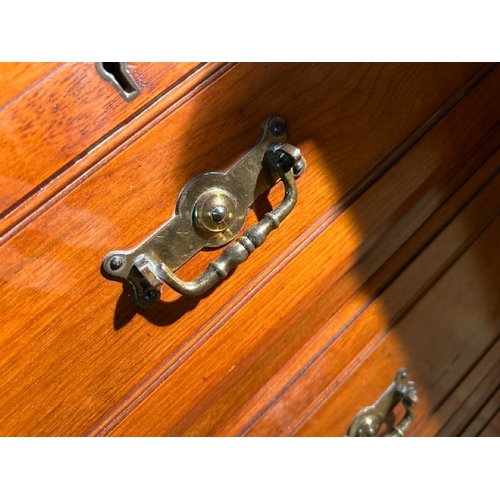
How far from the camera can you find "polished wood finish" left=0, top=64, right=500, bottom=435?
543mm

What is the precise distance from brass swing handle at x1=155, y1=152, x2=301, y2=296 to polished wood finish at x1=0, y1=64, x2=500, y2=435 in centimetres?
4

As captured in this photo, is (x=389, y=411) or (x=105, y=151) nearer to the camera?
(x=105, y=151)

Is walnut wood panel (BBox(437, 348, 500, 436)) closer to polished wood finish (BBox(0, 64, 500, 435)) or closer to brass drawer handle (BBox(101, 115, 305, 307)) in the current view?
polished wood finish (BBox(0, 64, 500, 435))

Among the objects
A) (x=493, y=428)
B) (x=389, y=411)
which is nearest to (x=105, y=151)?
(x=389, y=411)

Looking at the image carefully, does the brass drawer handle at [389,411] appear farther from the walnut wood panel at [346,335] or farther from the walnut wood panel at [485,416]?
the walnut wood panel at [485,416]

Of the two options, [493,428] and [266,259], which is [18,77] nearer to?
[266,259]

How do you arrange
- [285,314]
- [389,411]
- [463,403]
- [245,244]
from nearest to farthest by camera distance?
[245,244] → [285,314] → [389,411] → [463,403]

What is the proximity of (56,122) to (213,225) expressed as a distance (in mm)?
203

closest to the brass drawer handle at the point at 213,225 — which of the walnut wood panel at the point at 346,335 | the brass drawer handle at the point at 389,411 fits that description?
Answer: the walnut wood panel at the point at 346,335

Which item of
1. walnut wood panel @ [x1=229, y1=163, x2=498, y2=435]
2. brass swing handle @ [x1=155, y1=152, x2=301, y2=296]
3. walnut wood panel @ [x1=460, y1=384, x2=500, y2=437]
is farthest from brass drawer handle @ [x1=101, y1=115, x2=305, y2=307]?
walnut wood panel @ [x1=460, y1=384, x2=500, y2=437]

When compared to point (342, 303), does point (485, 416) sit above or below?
below

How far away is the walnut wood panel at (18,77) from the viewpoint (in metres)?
0.49

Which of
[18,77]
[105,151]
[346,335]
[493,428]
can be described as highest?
[18,77]

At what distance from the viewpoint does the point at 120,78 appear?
1.75 feet
